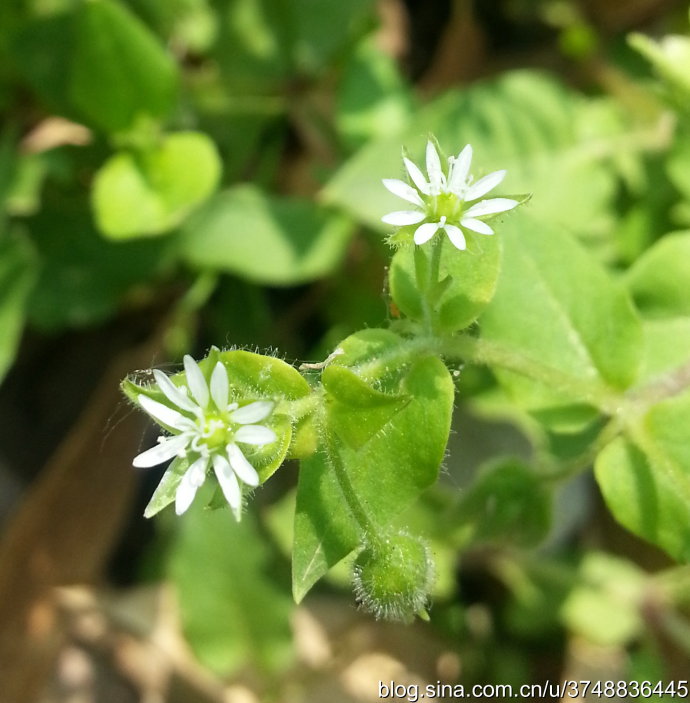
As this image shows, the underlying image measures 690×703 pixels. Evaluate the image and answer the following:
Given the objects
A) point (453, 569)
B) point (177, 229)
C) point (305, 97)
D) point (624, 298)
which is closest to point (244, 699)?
point (453, 569)

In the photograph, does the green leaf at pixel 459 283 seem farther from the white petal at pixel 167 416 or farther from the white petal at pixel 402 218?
the white petal at pixel 167 416

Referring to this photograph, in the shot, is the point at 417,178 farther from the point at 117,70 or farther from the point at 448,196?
the point at 117,70

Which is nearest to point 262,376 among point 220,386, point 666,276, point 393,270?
point 220,386

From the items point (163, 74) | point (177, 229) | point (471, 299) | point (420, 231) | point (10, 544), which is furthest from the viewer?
point (10, 544)

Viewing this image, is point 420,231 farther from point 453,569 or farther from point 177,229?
point 453,569

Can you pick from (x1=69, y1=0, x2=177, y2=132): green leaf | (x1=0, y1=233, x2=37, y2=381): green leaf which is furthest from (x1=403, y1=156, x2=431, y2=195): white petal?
(x1=0, y1=233, x2=37, y2=381): green leaf

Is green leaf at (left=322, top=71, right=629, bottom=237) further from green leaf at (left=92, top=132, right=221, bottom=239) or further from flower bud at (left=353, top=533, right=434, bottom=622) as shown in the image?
flower bud at (left=353, top=533, right=434, bottom=622)

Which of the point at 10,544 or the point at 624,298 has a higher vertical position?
the point at 624,298
